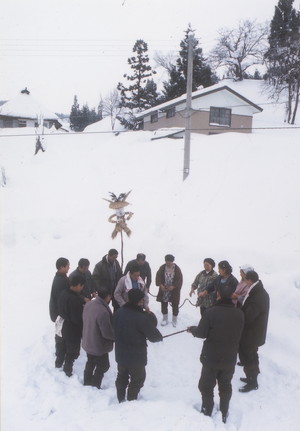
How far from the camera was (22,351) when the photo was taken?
20.1 feet

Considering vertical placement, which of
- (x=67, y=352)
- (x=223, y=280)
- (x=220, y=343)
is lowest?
(x=67, y=352)

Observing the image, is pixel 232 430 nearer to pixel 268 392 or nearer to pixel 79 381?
pixel 268 392

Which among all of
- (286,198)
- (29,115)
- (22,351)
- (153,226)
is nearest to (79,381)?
(22,351)

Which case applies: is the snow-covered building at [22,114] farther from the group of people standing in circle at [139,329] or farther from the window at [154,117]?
the group of people standing in circle at [139,329]

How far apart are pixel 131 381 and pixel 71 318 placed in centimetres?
126

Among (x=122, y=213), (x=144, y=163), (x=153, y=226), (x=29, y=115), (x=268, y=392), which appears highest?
Result: (x=29, y=115)

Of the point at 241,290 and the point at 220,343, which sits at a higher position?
the point at 241,290

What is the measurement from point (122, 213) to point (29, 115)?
3928 centimetres

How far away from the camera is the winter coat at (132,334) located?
444 cm

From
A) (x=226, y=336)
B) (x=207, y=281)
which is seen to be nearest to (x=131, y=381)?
(x=226, y=336)

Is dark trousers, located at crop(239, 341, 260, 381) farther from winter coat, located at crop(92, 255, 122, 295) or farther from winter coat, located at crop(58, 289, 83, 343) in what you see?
winter coat, located at crop(92, 255, 122, 295)

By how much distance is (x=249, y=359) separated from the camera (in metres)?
5.36

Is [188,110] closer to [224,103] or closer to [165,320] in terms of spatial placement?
[165,320]

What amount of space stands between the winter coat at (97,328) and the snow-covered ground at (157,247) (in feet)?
2.16
